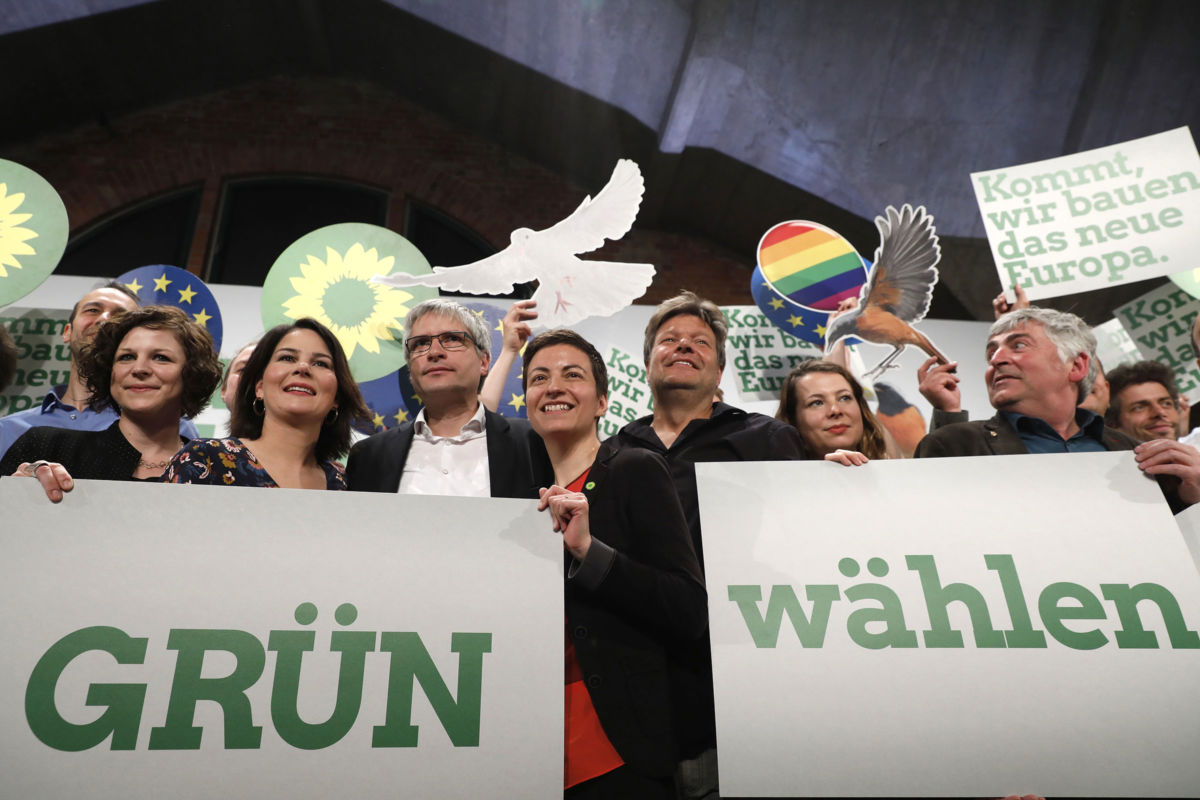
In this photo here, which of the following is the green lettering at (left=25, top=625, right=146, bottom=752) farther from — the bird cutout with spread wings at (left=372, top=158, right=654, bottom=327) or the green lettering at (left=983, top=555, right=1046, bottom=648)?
the bird cutout with spread wings at (left=372, top=158, right=654, bottom=327)

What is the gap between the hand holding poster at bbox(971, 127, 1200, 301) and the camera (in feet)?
11.0

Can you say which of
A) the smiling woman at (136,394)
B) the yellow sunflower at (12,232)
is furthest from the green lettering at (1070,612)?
the yellow sunflower at (12,232)

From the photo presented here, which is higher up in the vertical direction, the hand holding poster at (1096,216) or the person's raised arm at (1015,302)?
the hand holding poster at (1096,216)

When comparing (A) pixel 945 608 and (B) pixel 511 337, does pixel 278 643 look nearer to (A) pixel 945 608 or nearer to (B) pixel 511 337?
(A) pixel 945 608

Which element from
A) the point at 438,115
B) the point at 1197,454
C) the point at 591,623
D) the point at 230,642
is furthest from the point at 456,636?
the point at 438,115

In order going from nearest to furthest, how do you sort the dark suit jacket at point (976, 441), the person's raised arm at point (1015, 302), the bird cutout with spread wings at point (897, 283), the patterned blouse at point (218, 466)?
the patterned blouse at point (218, 466)
the dark suit jacket at point (976, 441)
the person's raised arm at point (1015, 302)
the bird cutout with spread wings at point (897, 283)

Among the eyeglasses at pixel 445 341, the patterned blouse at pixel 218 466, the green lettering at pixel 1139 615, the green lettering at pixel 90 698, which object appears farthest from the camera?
the eyeglasses at pixel 445 341

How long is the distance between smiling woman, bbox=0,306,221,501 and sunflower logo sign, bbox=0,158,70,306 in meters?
1.12

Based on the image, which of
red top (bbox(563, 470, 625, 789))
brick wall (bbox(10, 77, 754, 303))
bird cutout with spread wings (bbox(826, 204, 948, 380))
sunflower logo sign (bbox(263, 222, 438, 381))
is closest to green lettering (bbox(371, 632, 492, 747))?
red top (bbox(563, 470, 625, 789))

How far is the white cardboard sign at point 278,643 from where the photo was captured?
1497 millimetres

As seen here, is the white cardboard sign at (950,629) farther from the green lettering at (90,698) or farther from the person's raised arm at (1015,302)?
the person's raised arm at (1015,302)

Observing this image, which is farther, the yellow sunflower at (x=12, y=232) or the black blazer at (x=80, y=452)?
the yellow sunflower at (x=12, y=232)

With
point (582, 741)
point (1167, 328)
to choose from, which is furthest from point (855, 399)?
point (1167, 328)

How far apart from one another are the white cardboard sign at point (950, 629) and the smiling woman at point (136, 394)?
50.4 inches
